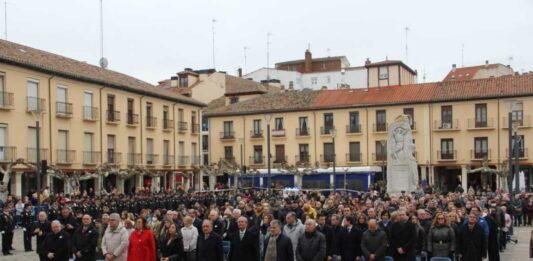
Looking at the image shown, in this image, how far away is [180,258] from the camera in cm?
1171

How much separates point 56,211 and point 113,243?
39.5 feet

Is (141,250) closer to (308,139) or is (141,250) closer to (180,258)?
(180,258)

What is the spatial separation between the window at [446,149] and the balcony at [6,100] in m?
31.2

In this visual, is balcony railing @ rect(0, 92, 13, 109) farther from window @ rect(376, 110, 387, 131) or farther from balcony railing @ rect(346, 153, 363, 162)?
window @ rect(376, 110, 387, 131)

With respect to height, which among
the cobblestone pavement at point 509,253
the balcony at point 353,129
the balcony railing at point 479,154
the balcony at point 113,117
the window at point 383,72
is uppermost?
the window at point 383,72

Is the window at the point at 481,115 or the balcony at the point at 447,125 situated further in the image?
the balcony at the point at 447,125

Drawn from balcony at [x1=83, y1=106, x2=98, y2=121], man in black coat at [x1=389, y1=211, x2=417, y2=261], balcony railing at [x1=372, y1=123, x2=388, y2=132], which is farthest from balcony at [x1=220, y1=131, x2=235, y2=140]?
man in black coat at [x1=389, y1=211, x2=417, y2=261]

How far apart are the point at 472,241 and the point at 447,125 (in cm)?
4062

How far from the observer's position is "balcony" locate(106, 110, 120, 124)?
43.3 metres

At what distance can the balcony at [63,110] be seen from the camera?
3844 centimetres

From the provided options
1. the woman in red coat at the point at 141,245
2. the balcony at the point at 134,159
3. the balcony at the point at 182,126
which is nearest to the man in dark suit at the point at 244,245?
the woman in red coat at the point at 141,245

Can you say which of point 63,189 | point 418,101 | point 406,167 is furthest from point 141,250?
point 418,101

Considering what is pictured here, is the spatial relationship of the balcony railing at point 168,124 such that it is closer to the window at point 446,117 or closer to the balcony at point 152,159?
the balcony at point 152,159

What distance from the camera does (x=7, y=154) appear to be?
34281mm
